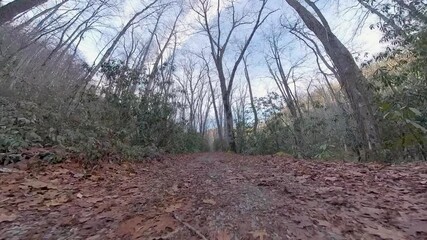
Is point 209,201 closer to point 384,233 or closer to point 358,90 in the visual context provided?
point 384,233

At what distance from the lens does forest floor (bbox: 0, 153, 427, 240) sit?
64.0 inches

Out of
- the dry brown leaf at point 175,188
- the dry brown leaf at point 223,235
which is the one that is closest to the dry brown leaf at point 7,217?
the dry brown leaf at point 175,188

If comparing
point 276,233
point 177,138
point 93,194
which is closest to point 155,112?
point 177,138

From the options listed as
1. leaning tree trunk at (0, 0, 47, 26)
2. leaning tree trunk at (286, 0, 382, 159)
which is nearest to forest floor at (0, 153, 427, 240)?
leaning tree trunk at (286, 0, 382, 159)

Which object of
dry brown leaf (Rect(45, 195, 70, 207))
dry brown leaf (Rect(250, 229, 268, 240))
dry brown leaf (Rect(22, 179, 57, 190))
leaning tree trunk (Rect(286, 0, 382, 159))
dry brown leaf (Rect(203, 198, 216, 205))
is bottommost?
dry brown leaf (Rect(250, 229, 268, 240))

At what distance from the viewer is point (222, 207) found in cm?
202

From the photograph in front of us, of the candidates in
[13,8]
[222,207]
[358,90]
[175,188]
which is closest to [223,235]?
[222,207]

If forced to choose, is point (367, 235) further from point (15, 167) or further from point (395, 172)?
point (15, 167)

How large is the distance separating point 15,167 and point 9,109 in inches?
106

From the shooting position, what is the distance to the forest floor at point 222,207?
5.33 feet

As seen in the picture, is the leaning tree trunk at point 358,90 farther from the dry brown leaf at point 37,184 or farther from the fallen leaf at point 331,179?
the dry brown leaf at point 37,184

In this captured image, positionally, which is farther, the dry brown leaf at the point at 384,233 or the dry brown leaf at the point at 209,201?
the dry brown leaf at the point at 209,201

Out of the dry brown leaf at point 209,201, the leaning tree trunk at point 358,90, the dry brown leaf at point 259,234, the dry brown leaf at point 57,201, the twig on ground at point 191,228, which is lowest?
the dry brown leaf at point 259,234

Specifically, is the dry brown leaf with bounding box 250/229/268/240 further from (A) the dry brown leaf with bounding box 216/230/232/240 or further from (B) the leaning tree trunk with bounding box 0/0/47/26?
(B) the leaning tree trunk with bounding box 0/0/47/26
